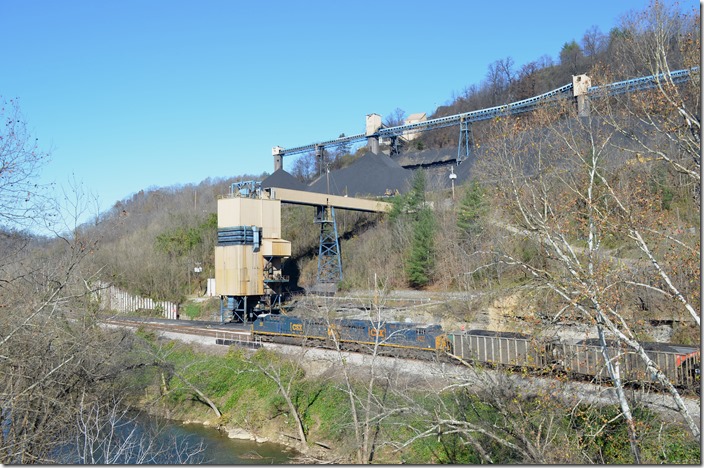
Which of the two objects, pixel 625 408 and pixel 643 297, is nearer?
pixel 625 408

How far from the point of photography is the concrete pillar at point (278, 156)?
212 ft

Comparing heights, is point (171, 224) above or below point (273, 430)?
above

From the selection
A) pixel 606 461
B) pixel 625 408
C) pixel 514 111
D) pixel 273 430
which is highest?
pixel 514 111

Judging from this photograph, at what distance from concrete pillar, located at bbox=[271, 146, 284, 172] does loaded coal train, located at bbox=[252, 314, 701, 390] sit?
127 feet

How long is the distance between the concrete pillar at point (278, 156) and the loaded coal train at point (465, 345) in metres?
38.7

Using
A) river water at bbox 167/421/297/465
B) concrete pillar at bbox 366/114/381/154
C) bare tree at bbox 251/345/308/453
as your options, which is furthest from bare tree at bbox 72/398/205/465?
concrete pillar at bbox 366/114/381/154

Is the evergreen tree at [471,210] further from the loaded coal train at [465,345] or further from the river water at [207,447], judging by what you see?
the river water at [207,447]

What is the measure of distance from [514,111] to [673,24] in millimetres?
37211

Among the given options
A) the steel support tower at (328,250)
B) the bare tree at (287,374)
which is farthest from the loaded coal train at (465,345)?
the steel support tower at (328,250)

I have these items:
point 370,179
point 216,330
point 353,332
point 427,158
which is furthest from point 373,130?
point 353,332

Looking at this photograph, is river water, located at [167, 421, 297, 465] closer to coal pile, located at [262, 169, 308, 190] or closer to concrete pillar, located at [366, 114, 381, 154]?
coal pile, located at [262, 169, 308, 190]

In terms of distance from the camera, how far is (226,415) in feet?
73.6

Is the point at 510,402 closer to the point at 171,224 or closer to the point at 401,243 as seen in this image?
the point at 401,243

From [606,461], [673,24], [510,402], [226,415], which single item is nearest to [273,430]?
[226,415]
